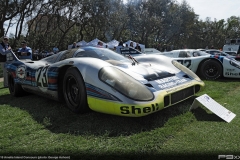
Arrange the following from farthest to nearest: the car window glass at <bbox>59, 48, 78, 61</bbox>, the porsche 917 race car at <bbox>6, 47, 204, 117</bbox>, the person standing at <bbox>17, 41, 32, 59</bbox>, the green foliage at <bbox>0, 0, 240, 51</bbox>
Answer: the green foliage at <bbox>0, 0, 240, 51</bbox>
the person standing at <bbox>17, 41, 32, 59</bbox>
the car window glass at <bbox>59, 48, 78, 61</bbox>
the porsche 917 race car at <bbox>6, 47, 204, 117</bbox>

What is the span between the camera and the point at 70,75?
3.21 metres

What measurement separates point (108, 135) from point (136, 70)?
3.95ft

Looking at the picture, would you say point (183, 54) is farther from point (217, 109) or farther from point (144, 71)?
point (217, 109)

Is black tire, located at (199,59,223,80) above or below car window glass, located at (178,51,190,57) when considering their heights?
below

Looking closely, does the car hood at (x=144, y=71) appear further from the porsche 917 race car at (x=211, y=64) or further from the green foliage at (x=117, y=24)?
the green foliage at (x=117, y=24)

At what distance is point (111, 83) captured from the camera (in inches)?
107

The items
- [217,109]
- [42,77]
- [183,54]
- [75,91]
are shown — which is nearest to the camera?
[217,109]

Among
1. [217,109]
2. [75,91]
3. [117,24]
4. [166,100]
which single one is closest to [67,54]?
[75,91]

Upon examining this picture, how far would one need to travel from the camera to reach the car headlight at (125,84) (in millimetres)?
2631

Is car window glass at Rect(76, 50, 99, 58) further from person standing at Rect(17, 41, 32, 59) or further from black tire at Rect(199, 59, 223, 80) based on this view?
black tire at Rect(199, 59, 223, 80)

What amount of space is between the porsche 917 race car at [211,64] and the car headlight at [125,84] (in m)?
4.26

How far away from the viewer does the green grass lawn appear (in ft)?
6.77

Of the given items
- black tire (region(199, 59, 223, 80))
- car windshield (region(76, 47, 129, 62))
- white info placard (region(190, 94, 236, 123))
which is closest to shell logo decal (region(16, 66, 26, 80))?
car windshield (region(76, 47, 129, 62))

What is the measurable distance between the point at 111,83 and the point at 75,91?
79 cm
